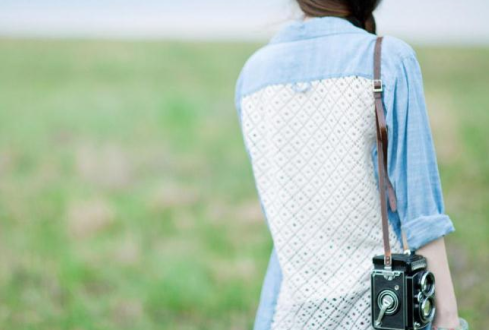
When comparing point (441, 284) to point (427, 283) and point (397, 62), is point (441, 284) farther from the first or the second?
point (397, 62)

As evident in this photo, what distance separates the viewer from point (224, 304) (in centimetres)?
524

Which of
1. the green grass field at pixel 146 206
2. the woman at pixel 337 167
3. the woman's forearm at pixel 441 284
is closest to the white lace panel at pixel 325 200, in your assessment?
the woman at pixel 337 167

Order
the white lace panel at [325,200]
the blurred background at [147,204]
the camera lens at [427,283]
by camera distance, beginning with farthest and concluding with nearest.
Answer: the blurred background at [147,204]
the white lace panel at [325,200]
the camera lens at [427,283]

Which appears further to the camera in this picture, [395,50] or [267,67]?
[267,67]

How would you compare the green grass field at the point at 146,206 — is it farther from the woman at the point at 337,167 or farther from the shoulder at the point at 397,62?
the shoulder at the point at 397,62

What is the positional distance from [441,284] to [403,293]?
4.1 inches

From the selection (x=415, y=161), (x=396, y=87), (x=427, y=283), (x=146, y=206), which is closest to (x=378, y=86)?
(x=396, y=87)

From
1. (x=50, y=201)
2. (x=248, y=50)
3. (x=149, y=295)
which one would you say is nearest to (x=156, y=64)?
(x=248, y=50)

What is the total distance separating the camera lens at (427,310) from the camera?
1.69 meters

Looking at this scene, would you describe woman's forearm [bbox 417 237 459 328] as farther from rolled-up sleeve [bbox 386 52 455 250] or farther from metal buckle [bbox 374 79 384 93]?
metal buckle [bbox 374 79 384 93]

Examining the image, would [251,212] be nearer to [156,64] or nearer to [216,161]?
[216,161]

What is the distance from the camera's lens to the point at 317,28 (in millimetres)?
1857

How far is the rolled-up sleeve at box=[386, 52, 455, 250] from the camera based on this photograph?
1.72 meters

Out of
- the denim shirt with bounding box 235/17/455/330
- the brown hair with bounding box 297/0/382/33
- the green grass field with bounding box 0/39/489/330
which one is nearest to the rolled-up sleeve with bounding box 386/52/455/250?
the denim shirt with bounding box 235/17/455/330
